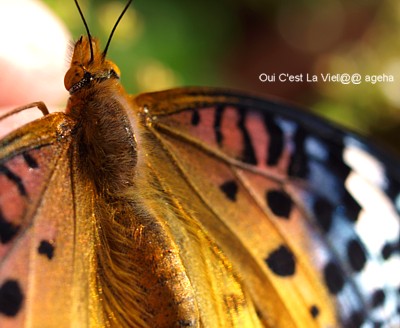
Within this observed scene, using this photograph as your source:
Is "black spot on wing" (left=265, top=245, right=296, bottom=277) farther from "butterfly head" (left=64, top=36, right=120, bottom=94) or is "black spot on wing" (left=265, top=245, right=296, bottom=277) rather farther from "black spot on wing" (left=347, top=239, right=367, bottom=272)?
"butterfly head" (left=64, top=36, right=120, bottom=94)

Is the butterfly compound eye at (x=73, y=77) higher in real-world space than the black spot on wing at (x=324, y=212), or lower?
higher

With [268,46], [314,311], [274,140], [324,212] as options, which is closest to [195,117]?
[274,140]

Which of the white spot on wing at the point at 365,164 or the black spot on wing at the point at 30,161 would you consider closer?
the black spot on wing at the point at 30,161

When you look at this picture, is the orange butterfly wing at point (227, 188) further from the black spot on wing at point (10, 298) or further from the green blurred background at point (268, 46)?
the green blurred background at point (268, 46)

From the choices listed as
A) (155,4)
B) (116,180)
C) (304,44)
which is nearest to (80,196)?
(116,180)

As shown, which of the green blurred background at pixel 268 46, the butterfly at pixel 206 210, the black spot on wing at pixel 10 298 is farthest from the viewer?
the green blurred background at pixel 268 46

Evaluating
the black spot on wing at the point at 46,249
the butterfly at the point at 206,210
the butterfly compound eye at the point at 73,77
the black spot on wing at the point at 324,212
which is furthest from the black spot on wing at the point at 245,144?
the black spot on wing at the point at 46,249

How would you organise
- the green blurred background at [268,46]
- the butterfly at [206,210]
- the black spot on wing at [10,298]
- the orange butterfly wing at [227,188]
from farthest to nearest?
the green blurred background at [268,46]
the orange butterfly wing at [227,188]
the butterfly at [206,210]
the black spot on wing at [10,298]

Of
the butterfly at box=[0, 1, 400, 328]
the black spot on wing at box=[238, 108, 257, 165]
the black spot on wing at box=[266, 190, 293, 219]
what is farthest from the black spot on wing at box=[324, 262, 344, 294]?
the black spot on wing at box=[238, 108, 257, 165]

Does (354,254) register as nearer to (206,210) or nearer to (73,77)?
(206,210)
